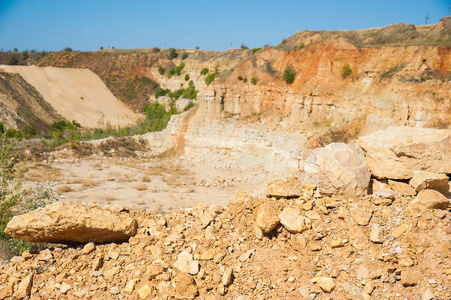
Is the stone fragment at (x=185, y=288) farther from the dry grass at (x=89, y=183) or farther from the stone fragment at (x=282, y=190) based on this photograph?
the dry grass at (x=89, y=183)

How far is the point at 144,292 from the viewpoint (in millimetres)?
5840

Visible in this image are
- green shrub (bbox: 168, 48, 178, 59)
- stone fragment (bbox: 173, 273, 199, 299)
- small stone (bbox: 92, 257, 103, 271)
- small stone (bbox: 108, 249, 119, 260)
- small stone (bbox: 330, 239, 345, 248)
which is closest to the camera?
stone fragment (bbox: 173, 273, 199, 299)

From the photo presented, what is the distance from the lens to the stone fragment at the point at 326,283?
547 centimetres

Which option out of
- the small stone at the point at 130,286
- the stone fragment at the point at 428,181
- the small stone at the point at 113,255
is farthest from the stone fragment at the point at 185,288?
the stone fragment at the point at 428,181

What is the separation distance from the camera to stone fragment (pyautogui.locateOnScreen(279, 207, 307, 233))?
6.31m

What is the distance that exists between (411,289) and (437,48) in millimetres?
18765

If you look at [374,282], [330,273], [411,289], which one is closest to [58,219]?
[330,273]

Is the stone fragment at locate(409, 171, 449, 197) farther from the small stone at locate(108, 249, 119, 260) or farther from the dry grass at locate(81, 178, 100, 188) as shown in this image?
the dry grass at locate(81, 178, 100, 188)

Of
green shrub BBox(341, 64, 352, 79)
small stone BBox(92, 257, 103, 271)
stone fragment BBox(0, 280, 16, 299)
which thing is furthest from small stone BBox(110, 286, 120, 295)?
green shrub BBox(341, 64, 352, 79)

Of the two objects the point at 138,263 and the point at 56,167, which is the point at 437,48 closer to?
the point at 138,263

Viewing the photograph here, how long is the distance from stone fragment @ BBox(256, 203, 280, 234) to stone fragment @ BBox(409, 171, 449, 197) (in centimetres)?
269

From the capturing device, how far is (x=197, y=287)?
5879 mm

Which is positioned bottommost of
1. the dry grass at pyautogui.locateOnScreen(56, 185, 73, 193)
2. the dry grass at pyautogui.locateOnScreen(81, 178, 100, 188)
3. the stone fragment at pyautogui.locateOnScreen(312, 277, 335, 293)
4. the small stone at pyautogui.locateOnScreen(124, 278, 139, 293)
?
the dry grass at pyautogui.locateOnScreen(81, 178, 100, 188)

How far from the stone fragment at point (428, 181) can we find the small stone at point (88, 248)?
631 centimetres
